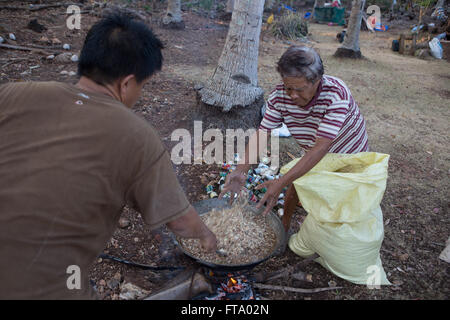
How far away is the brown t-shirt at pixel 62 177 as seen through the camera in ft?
4.23

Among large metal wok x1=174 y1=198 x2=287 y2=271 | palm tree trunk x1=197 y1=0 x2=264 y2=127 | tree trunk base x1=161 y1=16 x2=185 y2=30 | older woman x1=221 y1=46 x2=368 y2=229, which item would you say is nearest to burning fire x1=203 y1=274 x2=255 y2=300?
large metal wok x1=174 y1=198 x2=287 y2=271

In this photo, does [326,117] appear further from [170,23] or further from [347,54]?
[170,23]

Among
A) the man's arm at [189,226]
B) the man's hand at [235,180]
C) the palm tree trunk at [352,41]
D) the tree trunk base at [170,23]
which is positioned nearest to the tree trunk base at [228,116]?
the man's hand at [235,180]

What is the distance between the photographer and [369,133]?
5297 mm

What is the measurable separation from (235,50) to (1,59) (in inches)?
186

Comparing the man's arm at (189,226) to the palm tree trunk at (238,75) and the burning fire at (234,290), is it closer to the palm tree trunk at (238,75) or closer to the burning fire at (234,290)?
the burning fire at (234,290)

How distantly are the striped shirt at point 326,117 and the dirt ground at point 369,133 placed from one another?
108cm

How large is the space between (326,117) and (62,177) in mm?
1733

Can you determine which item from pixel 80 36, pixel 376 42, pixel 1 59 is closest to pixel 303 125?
pixel 1 59

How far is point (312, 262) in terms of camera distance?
2836mm

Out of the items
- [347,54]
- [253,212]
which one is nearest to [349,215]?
[253,212]

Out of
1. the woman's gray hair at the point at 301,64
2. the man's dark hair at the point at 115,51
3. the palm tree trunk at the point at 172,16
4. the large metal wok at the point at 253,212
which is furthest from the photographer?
the palm tree trunk at the point at 172,16

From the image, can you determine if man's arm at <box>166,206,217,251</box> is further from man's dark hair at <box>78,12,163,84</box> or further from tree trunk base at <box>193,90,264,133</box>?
tree trunk base at <box>193,90,264,133</box>
